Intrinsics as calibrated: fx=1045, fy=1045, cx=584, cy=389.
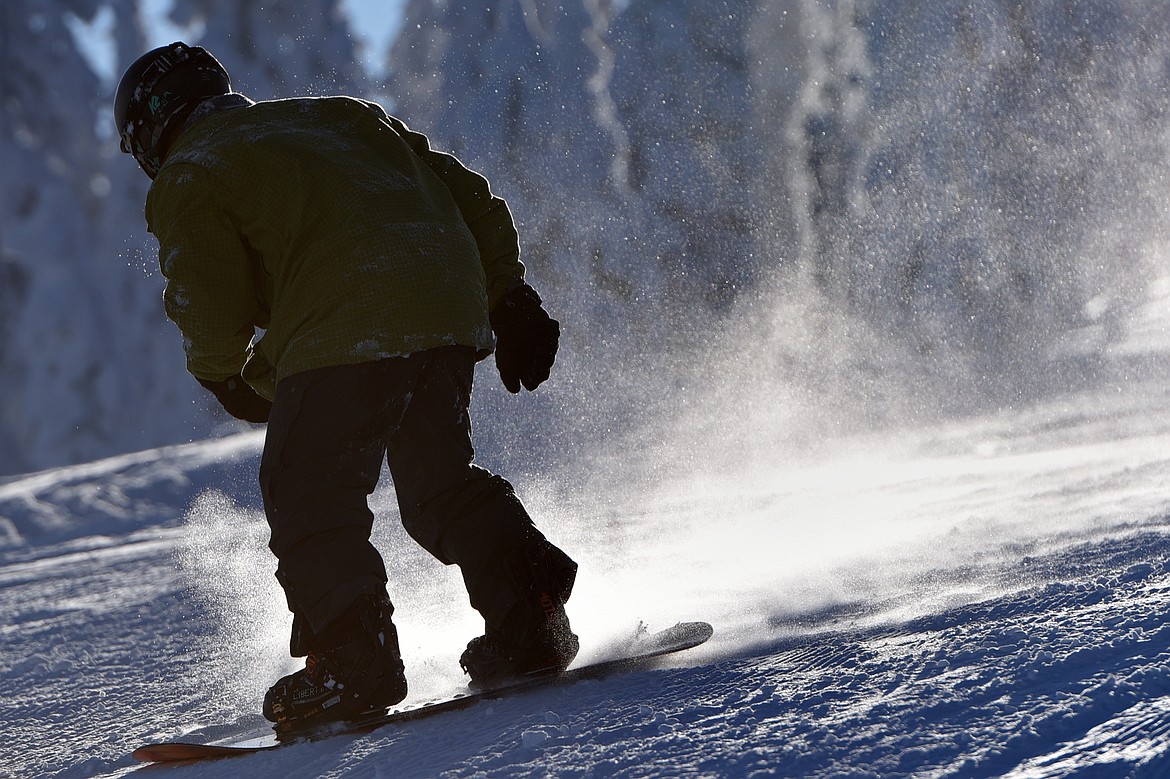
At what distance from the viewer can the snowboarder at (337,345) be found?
157cm

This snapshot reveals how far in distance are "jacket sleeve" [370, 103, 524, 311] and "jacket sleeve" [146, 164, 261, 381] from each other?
407 millimetres

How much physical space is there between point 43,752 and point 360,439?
76 centimetres

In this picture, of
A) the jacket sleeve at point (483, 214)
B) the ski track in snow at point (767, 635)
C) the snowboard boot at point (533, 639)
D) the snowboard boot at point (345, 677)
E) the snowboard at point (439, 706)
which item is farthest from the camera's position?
the jacket sleeve at point (483, 214)

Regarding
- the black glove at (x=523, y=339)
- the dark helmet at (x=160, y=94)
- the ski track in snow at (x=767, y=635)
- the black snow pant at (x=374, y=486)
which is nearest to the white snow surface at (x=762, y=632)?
the ski track in snow at (x=767, y=635)

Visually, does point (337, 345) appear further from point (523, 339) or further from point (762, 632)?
point (762, 632)

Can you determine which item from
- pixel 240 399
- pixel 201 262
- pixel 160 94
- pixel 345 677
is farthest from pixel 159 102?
pixel 345 677

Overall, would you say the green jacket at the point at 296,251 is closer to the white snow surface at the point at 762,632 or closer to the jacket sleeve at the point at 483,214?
the jacket sleeve at the point at 483,214

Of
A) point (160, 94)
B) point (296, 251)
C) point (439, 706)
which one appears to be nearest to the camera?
point (439, 706)

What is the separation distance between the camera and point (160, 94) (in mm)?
1736

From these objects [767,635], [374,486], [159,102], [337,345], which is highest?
[159,102]

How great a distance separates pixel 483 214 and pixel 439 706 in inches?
34.4

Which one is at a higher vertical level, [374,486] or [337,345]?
[337,345]

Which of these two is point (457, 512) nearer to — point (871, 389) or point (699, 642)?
point (699, 642)

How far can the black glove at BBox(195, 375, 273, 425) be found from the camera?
1744 millimetres
